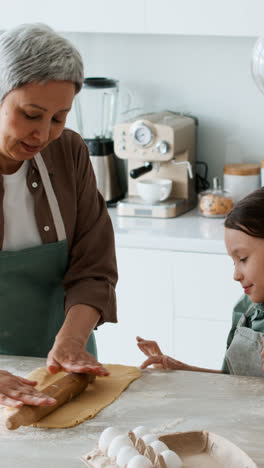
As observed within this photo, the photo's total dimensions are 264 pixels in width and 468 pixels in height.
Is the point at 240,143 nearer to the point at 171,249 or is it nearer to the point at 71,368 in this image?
the point at 171,249

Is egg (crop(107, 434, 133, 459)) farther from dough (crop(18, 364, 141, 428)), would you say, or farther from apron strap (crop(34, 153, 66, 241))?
apron strap (crop(34, 153, 66, 241))

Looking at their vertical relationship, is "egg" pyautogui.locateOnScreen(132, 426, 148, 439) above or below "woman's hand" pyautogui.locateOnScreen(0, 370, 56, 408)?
above

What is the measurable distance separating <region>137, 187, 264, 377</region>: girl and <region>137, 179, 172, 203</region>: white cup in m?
1.31

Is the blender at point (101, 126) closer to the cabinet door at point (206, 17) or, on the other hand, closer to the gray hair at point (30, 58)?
the cabinet door at point (206, 17)

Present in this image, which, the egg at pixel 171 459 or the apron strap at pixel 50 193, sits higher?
the apron strap at pixel 50 193

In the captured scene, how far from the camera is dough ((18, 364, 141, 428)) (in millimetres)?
1392

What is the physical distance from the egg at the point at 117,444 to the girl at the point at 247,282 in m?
0.37

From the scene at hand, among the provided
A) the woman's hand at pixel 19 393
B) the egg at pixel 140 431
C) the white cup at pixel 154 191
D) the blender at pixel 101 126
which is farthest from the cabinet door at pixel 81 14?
the egg at pixel 140 431

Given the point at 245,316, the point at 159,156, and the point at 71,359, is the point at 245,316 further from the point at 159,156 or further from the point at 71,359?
the point at 159,156

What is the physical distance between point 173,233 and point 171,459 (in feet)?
5.23

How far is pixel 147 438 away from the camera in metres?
1.25

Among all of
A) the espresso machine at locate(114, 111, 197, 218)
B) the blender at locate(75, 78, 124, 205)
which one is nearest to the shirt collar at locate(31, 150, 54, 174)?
the espresso machine at locate(114, 111, 197, 218)

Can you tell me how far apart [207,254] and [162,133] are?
0.55 metres

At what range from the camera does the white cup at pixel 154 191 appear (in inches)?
116
